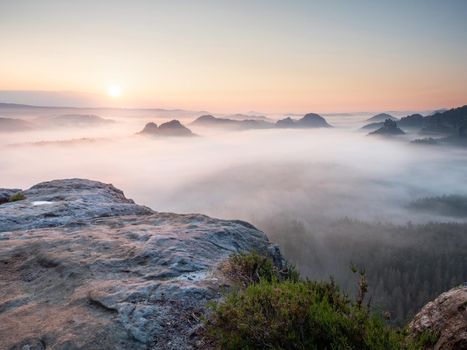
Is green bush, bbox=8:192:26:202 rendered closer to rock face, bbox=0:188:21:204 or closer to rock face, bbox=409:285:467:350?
rock face, bbox=0:188:21:204

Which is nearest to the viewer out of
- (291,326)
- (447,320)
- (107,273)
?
(291,326)

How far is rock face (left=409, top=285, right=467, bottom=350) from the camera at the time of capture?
245 inches

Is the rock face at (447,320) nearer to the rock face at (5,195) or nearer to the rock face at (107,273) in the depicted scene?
the rock face at (107,273)

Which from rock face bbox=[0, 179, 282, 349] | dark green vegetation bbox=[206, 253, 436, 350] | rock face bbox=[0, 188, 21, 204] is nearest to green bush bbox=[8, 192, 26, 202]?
rock face bbox=[0, 188, 21, 204]

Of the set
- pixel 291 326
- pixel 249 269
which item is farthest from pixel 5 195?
pixel 291 326

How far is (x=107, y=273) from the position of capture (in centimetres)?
838

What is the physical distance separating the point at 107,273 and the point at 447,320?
7.78 meters

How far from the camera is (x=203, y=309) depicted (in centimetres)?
671

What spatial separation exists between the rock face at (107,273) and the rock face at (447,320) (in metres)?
4.14

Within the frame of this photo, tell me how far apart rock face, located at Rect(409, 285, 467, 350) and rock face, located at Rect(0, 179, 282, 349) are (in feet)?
13.6

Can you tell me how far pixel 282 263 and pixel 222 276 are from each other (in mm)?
3146

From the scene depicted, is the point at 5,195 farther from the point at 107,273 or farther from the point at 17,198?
the point at 107,273

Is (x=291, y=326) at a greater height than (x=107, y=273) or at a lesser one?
greater

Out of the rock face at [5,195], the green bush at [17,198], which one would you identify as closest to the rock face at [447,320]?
the green bush at [17,198]
